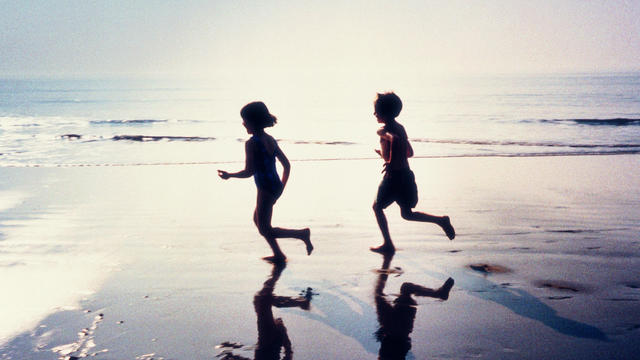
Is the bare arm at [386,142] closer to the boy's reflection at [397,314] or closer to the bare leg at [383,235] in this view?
the bare leg at [383,235]

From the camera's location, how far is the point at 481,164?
12.4 metres

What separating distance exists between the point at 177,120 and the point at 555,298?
30610 millimetres

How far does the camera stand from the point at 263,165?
16.6ft

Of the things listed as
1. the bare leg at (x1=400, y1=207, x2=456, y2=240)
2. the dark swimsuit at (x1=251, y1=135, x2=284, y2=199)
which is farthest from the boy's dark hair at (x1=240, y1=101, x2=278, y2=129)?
the bare leg at (x1=400, y1=207, x2=456, y2=240)

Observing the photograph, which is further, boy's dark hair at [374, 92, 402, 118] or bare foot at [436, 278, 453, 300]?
boy's dark hair at [374, 92, 402, 118]

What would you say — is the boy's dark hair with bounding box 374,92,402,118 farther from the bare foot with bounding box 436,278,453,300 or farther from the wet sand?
the bare foot with bounding box 436,278,453,300

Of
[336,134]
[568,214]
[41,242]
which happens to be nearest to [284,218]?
[41,242]

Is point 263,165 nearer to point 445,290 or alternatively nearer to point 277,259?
point 277,259

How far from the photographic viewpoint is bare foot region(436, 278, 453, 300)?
419 cm

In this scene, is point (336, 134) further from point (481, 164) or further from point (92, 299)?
point (92, 299)

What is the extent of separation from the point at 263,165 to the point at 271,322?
1.77 meters

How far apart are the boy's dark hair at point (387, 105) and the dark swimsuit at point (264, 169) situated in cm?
115

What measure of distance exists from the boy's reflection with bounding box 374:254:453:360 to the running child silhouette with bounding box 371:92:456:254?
0.80 metres

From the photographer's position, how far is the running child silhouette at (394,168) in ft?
17.2
